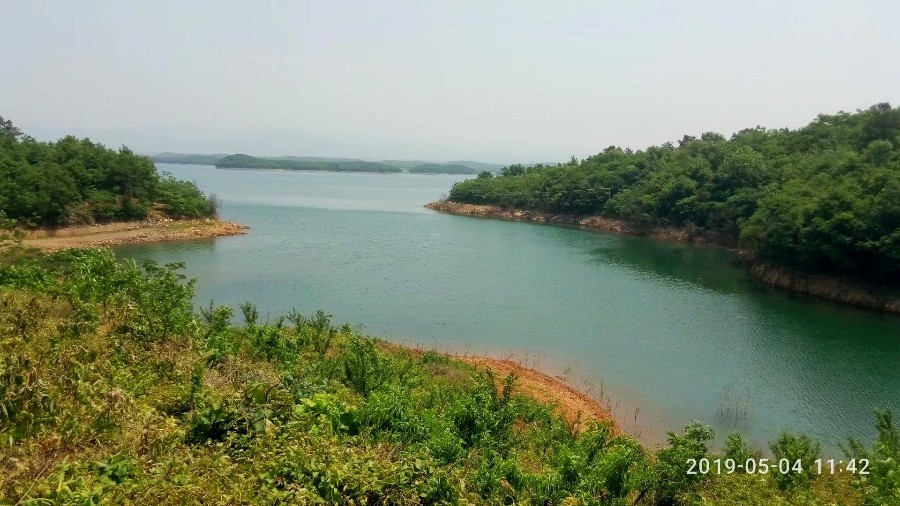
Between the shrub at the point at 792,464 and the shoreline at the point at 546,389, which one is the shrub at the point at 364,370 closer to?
the shoreline at the point at 546,389

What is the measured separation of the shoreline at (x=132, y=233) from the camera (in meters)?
35.3

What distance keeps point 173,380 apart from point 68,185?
39.7m

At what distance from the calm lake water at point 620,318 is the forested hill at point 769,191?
2.74 meters

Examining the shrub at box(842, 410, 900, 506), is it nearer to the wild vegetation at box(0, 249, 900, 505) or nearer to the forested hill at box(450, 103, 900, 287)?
the wild vegetation at box(0, 249, 900, 505)

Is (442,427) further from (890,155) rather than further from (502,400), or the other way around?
(890,155)

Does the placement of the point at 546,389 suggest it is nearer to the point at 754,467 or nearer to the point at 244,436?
the point at 754,467

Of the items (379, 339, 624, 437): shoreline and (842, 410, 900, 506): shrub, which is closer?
(842, 410, 900, 506): shrub

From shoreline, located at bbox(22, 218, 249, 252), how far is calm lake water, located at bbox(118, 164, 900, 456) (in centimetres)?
232

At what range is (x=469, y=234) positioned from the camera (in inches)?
Result: 1929

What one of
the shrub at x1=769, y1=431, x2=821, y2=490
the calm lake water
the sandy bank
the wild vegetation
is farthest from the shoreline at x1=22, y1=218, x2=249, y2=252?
the shrub at x1=769, y1=431, x2=821, y2=490

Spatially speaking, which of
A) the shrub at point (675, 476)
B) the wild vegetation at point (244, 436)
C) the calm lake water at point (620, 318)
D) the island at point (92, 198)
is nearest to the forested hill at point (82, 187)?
the island at point (92, 198)

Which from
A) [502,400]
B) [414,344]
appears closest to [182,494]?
[502,400]

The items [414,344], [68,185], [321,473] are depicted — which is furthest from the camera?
[68,185]

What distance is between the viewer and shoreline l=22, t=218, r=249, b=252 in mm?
35291
